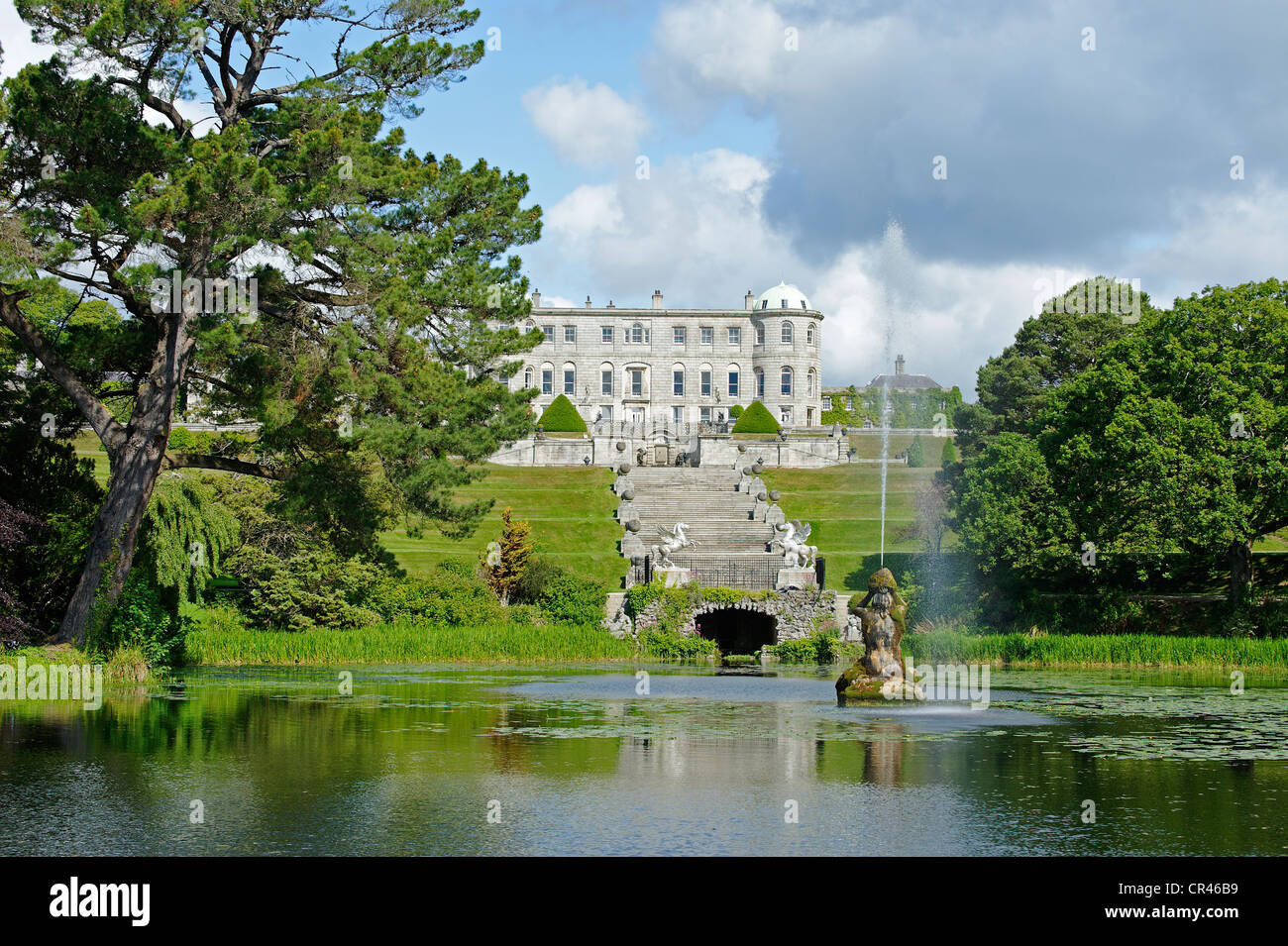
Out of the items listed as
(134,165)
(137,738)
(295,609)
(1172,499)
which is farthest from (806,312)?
(137,738)

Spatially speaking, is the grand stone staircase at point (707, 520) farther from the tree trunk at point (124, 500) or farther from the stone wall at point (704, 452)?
the tree trunk at point (124, 500)

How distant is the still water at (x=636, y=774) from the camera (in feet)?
37.0

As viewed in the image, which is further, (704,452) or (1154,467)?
(704,452)

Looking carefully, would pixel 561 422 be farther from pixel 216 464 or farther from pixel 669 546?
pixel 216 464

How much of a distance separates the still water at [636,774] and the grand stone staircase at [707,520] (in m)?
13.9

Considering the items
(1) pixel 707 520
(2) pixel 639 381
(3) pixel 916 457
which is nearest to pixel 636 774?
(1) pixel 707 520

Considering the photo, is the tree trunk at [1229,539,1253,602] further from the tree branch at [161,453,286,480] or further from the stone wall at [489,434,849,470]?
the stone wall at [489,434,849,470]

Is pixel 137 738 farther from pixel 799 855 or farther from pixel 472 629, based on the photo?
pixel 472 629

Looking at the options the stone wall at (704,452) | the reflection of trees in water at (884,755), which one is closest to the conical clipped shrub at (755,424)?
the stone wall at (704,452)

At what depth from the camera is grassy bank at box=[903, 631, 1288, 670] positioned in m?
28.6

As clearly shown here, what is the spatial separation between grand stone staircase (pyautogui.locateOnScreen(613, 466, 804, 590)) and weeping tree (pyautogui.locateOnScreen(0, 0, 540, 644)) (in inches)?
450

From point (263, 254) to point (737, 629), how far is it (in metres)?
19.6

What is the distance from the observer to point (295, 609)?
100ft

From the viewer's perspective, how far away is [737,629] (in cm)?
3838
